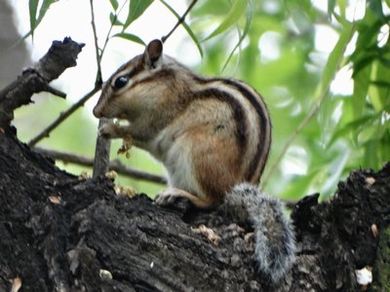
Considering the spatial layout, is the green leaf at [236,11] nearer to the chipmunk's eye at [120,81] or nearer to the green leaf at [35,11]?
the green leaf at [35,11]

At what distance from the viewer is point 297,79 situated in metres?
6.35

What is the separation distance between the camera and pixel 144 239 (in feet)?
9.59

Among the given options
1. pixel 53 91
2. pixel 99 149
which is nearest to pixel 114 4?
pixel 53 91

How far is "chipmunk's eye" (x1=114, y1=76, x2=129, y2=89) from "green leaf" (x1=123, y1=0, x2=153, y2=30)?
1303 mm

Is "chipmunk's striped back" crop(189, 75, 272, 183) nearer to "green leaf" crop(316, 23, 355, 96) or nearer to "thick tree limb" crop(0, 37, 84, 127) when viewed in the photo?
"green leaf" crop(316, 23, 355, 96)

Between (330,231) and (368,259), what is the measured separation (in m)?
0.13

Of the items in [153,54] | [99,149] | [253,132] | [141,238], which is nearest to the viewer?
[141,238]

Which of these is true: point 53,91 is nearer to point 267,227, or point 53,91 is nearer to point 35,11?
point 35,11

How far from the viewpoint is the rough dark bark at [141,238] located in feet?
9.19

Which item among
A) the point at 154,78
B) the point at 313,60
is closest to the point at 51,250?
the point at 154,78

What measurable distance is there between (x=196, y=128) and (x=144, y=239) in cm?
115

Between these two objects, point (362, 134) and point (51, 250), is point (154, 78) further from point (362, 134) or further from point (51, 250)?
point (51, 250)

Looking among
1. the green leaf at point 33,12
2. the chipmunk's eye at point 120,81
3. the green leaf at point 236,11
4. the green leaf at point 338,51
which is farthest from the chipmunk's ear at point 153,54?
the green leaf at point 33,12

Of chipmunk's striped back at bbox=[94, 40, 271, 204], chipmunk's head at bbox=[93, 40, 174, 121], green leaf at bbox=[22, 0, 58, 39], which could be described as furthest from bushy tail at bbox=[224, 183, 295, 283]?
chipmunk's head at bbox=[93, 40, 174, 121]
